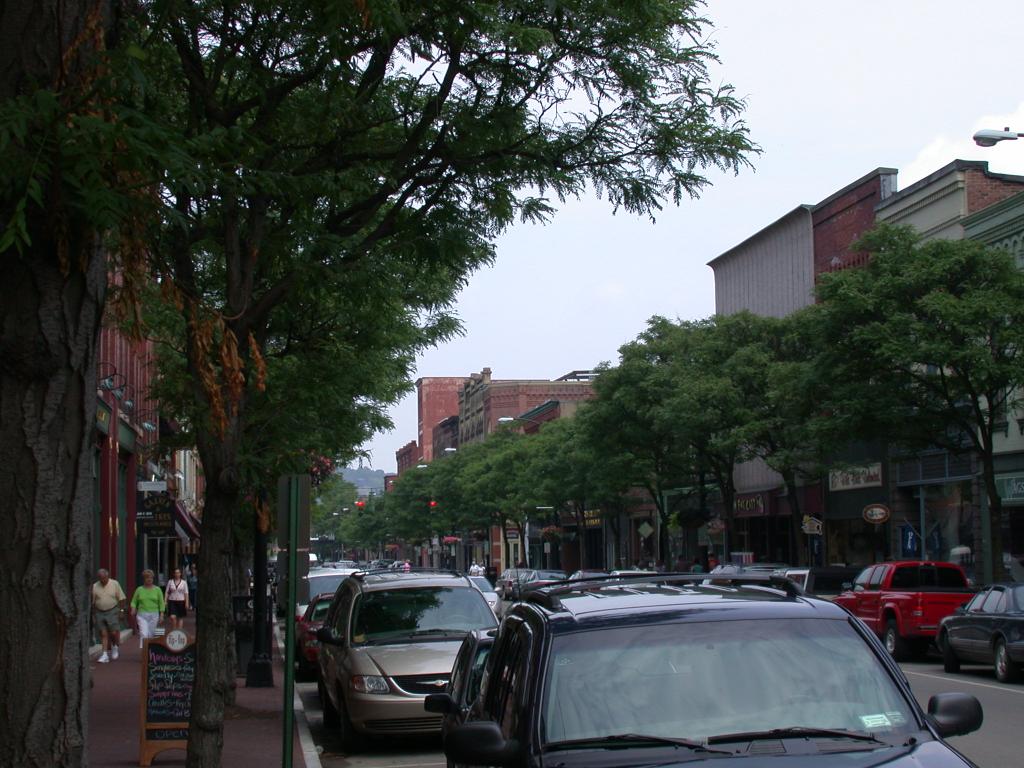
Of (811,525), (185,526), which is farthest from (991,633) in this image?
(185,526)

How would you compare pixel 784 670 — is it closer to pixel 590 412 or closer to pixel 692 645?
pixel 692 645

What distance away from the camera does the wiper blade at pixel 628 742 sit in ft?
16.2

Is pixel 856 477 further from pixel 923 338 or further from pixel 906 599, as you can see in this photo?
pixel 906 599

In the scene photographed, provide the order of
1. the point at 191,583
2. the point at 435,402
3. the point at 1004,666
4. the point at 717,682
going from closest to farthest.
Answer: the point at 717,682 < the point at 1004,666 < the point at 191,583 < the point at 435,402

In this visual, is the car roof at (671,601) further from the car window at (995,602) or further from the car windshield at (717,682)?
the car window at (995,602)

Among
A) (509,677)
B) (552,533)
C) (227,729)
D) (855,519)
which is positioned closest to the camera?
(509,677)

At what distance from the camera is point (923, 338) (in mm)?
28297

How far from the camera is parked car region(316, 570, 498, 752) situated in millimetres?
13516

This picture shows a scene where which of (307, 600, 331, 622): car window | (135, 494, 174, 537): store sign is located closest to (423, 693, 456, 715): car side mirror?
(307, 600, 331, 622): car window

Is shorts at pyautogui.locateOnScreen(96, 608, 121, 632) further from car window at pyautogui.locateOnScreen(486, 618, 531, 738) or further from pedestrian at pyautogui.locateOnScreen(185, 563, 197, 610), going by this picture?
pedestrian at pyautogui.locateOnScreen(185, 563, 197, 610)

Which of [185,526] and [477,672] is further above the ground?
[185,526]

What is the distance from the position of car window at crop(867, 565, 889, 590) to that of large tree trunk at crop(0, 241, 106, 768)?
22.7 metres

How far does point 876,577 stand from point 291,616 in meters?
19.4

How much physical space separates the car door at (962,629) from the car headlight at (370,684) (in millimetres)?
11387
